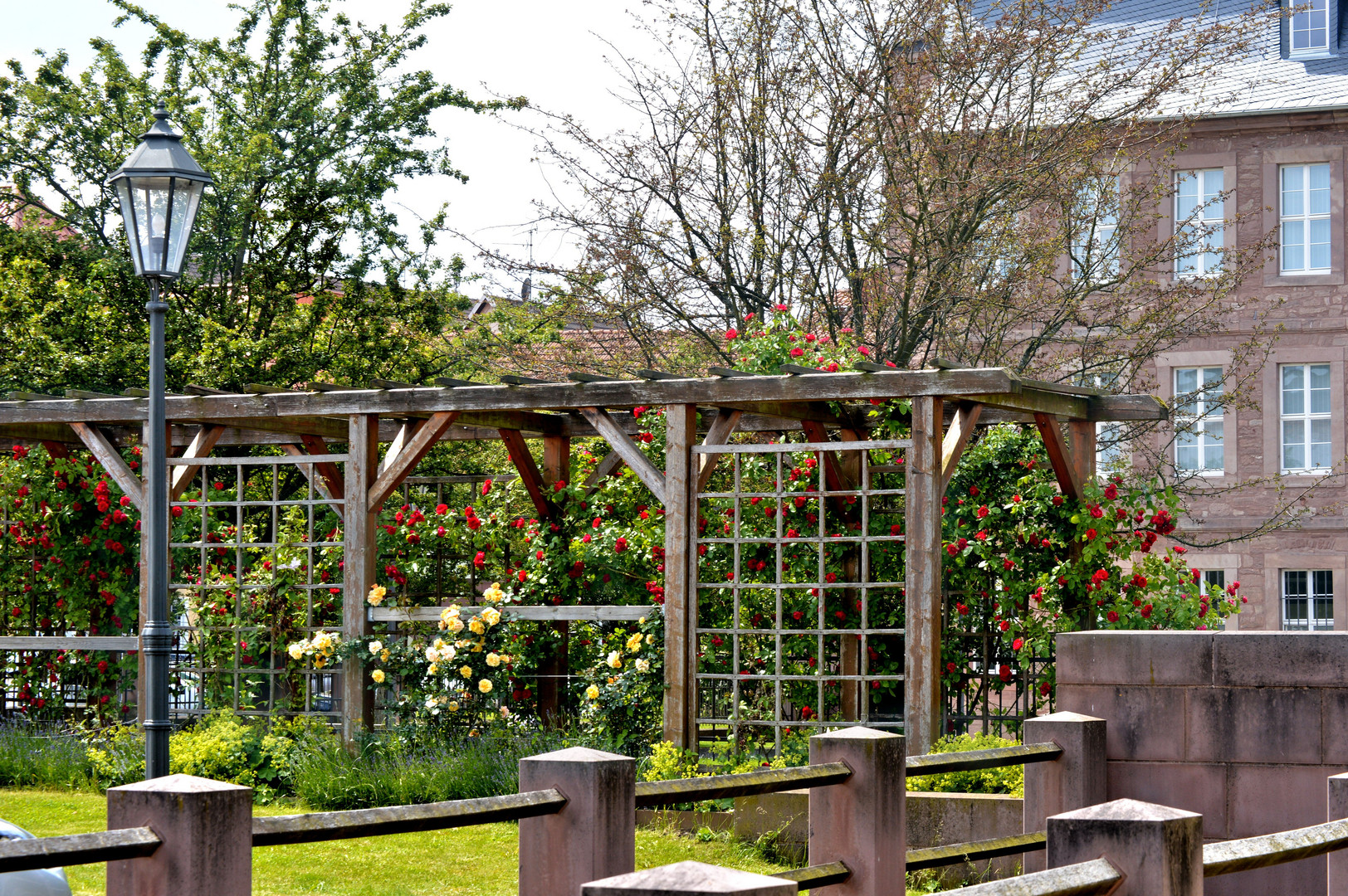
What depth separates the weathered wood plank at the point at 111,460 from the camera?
1173cm

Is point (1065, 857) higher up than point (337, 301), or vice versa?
point (337, 301)

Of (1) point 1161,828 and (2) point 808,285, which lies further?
(2) point 808,285

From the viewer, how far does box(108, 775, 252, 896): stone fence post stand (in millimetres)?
3180

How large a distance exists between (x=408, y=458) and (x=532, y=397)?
1.14m

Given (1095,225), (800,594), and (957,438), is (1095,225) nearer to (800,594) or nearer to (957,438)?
(800,594)

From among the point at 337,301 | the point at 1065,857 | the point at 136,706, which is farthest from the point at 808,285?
the point at 1065,857

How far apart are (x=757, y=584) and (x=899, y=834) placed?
16.8 feet

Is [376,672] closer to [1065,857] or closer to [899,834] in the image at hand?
[899,834]

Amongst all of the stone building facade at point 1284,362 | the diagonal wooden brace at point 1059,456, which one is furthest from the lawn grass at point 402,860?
the stone building facade at point 1284,362

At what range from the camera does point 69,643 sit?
1205 cm

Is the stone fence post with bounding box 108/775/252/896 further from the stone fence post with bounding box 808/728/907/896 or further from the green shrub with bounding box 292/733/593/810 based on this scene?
the green shrub with bounding box 292/733/593/810

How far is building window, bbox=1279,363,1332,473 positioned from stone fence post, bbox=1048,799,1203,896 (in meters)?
20.6

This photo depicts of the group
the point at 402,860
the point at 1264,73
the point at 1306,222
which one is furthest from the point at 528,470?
the point at 1264,73

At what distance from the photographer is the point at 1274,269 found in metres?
22.3
